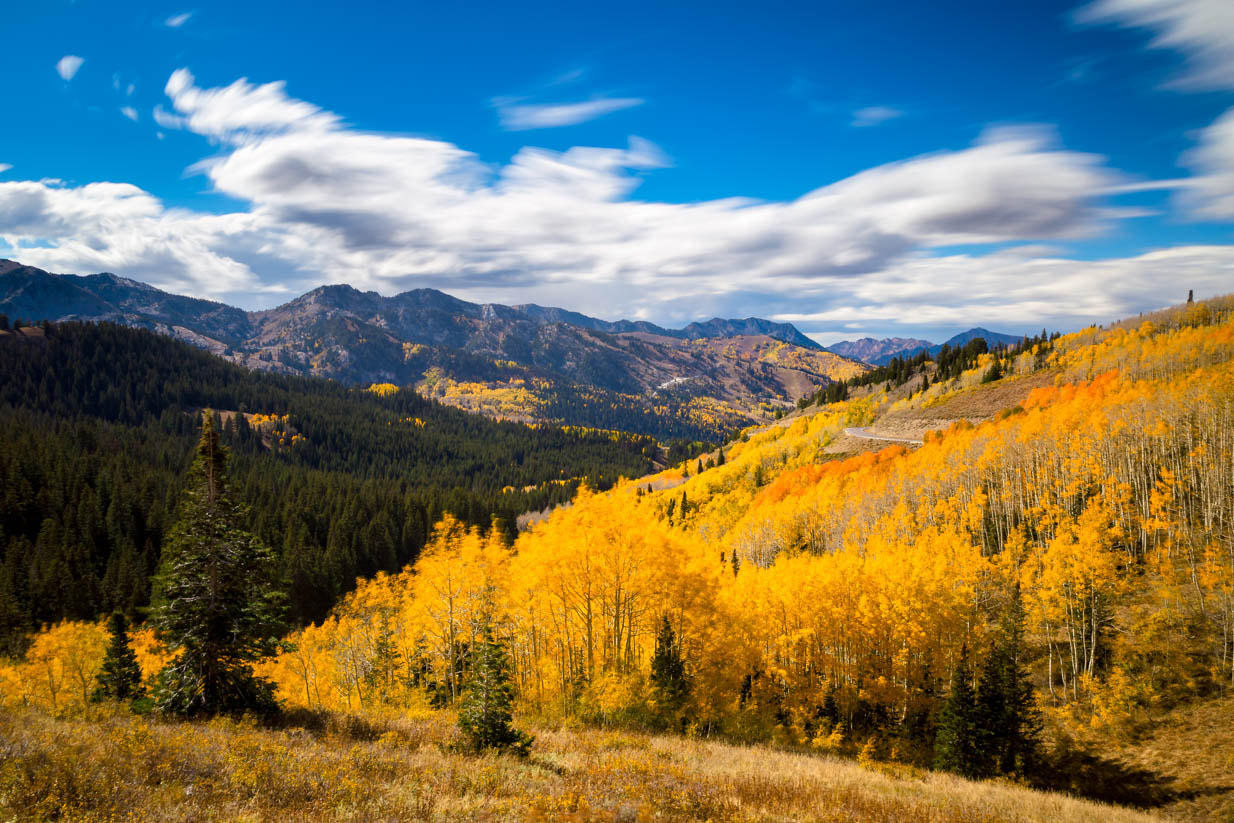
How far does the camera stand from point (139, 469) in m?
126

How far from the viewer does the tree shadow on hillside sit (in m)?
30.5

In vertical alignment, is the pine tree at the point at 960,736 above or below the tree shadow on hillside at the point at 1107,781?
above

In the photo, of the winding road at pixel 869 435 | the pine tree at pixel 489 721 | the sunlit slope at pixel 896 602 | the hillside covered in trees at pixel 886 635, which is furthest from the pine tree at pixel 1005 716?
the winding road at pixel 869 435

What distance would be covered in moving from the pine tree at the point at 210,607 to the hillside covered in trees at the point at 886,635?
5.65 ft

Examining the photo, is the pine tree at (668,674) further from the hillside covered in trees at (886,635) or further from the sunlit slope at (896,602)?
the sunlit slope at (896,602)

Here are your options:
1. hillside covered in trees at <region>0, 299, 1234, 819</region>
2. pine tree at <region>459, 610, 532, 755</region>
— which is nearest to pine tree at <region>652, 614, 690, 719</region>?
hillside covered in trees at <region>0, 299, 1234, 819</region>

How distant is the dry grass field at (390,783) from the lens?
1080 cm

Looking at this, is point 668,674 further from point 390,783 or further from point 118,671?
point 118,671

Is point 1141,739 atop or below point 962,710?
below

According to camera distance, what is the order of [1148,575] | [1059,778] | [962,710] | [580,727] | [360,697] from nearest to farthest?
[580,727]
[962,710]
[1059,778]
[360,697]
[1148,575]

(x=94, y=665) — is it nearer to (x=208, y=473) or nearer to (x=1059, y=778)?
(x=208, y=473)

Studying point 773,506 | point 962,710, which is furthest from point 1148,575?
point 773,506

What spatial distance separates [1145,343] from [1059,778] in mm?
124983

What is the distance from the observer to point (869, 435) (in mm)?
132750
